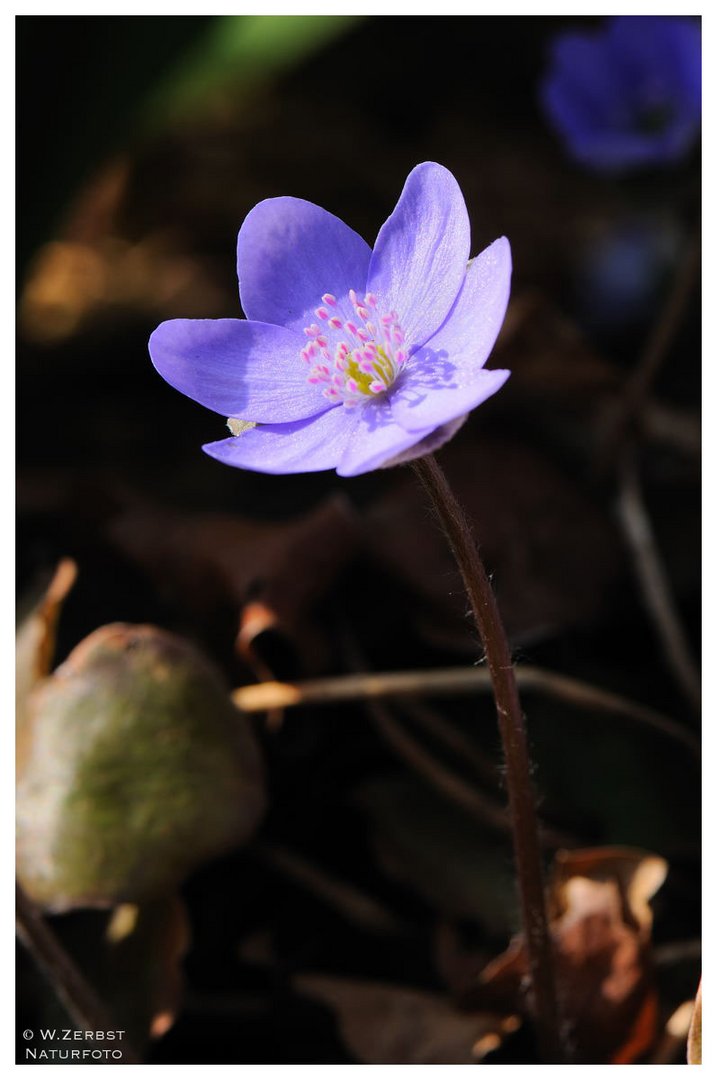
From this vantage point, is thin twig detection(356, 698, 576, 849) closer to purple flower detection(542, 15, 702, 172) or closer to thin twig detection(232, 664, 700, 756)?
thin twig detection(232, 664, 700, 756)

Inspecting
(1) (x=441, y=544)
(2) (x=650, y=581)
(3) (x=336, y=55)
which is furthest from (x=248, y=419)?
(3) (x=336, y=55)

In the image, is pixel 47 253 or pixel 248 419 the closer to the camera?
pixel 248 419

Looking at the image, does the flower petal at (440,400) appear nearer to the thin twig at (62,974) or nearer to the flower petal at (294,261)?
the flower petal at (294,261)

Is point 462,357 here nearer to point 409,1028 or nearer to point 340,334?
point 340,334

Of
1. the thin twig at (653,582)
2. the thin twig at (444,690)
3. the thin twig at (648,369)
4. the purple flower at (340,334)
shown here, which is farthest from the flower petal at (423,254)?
the thin twig at (648,369)

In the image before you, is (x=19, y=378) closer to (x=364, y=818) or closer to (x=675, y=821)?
(x=364, y=818)

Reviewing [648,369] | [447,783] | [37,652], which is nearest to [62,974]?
[37,652]
